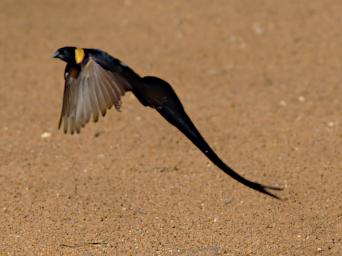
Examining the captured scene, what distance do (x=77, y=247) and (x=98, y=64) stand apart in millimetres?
975

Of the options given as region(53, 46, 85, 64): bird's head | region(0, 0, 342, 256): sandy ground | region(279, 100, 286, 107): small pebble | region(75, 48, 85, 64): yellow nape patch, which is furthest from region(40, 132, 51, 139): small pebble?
region(279, 100, 286, 107): small pebble

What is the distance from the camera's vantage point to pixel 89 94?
436 cm

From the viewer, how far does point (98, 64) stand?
4430 mm

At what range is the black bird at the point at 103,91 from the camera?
435 cm

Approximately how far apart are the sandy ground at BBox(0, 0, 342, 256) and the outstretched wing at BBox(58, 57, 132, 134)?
72 cm

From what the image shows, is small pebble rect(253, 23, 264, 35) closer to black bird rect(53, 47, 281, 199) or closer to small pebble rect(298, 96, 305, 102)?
small pebble rect(298, 96, 305, 102)

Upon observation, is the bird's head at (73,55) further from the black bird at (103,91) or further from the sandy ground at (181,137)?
the sandy ground at (181,137)

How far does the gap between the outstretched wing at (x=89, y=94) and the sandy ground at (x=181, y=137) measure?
2.37ft

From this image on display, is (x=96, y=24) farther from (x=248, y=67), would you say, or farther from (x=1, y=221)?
(x=1, y=221)

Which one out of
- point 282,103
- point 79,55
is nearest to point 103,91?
point 79,55

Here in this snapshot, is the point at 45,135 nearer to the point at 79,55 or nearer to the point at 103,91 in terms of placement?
the point at 79,55

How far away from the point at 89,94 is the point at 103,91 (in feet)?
0.24

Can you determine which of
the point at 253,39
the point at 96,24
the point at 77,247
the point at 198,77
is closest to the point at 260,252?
the point at 77,247

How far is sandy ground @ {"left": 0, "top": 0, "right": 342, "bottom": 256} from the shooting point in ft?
15.5
